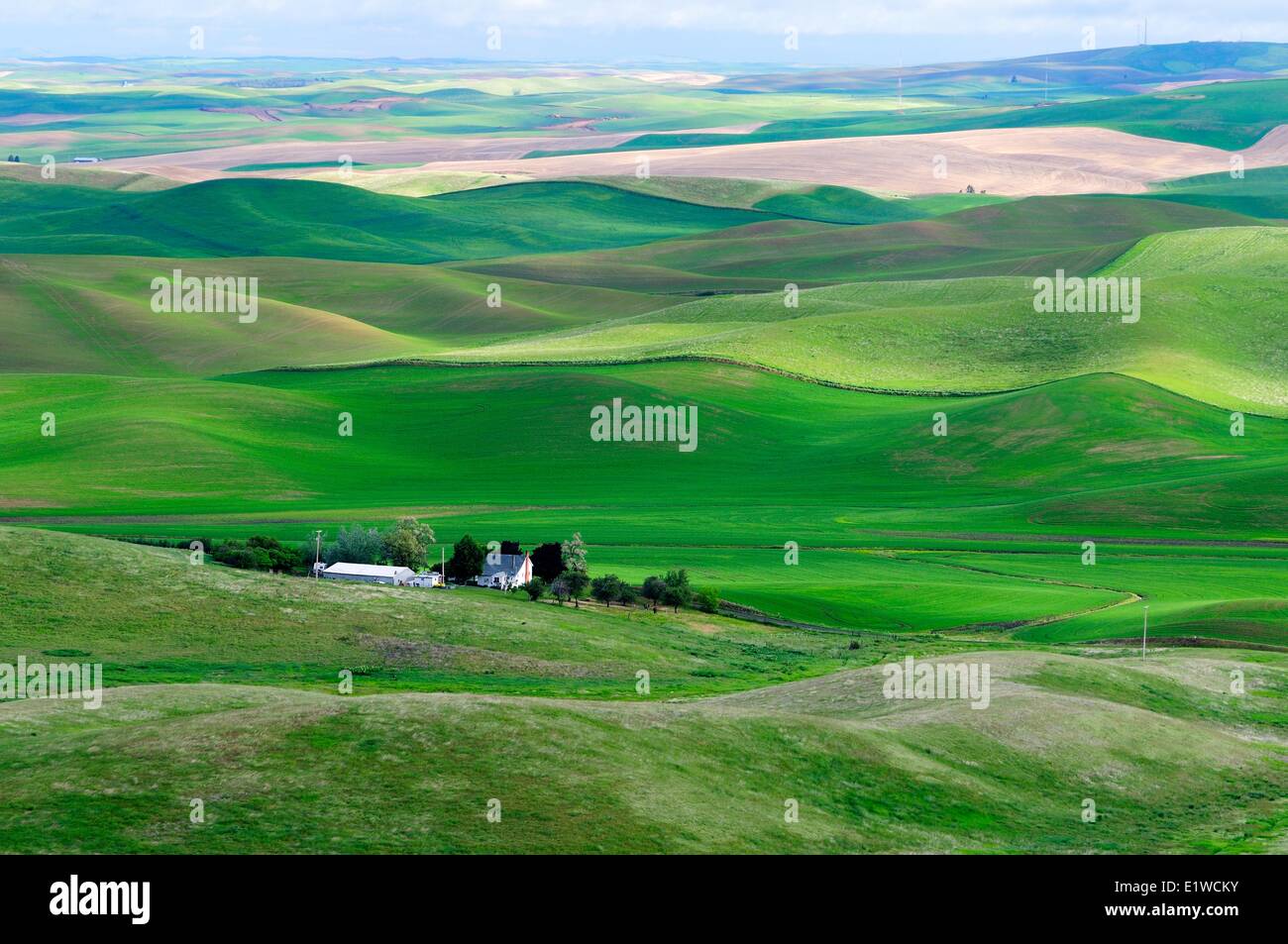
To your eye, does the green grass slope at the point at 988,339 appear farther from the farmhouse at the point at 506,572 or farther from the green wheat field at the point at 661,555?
the farmhouse at the point at 506,572

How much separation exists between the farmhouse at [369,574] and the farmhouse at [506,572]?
142 inches

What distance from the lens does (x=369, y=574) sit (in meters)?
69.9

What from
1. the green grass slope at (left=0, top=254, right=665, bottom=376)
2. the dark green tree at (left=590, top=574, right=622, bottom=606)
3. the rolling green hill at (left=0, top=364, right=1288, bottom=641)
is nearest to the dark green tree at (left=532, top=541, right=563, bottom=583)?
the dark green tree at (left=590, top=574, right=622, bottom=606)

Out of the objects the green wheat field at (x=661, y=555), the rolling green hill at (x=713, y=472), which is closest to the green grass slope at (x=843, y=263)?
the green wheat field at (x=661, y=555)

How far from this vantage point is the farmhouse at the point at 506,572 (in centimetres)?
7206

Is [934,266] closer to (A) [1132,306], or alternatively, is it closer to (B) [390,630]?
(A) [1132,306]

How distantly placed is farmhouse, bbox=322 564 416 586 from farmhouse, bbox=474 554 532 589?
3601mm

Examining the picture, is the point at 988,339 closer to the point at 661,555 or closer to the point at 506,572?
the point at 661,555

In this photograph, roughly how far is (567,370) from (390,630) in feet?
207

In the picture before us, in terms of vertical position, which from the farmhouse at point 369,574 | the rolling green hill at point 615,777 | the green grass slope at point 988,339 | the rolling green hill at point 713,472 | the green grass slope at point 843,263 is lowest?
the rolling green hill at point 615,777

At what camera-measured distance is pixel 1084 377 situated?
385 ft
